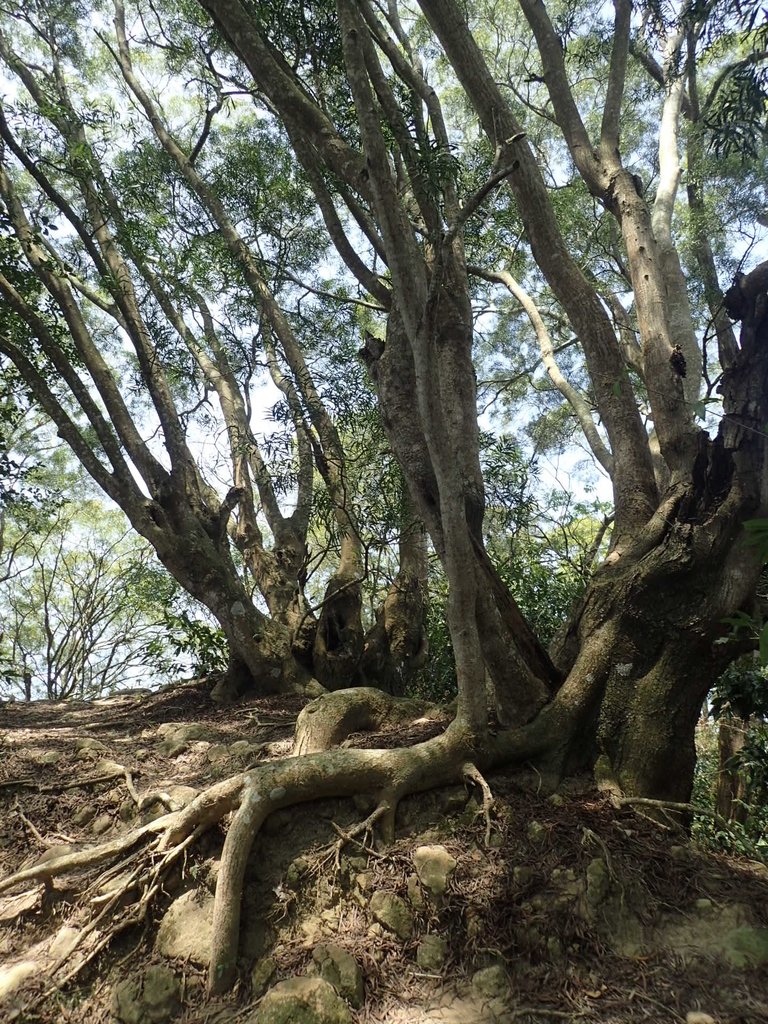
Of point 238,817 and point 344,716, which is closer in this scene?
point 238,817

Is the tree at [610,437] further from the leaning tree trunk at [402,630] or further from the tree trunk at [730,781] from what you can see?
the leaning tree trunk at [402,630]

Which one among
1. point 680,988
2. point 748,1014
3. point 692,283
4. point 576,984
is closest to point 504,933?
point 576,984

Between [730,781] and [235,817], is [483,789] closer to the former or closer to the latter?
[235,817]

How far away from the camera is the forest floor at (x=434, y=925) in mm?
2531

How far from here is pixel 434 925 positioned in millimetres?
2867

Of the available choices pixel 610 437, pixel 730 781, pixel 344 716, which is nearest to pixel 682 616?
pixel 610 437

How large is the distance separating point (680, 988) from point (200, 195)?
27.9ft

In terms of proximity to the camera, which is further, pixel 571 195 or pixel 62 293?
pixel 571 195

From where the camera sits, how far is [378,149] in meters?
3.21

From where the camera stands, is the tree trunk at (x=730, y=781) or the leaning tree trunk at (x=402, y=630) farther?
the leaning tree trunk at (x=402, y=630)

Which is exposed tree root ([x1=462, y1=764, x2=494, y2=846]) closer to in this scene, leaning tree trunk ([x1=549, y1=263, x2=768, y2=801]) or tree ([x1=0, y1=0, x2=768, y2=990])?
tree ([x1=0, y1=0, x2=768, y2=990])

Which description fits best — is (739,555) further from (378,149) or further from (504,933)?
(378,149)

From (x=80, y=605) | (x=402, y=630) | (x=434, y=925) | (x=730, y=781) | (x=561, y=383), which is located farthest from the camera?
(x=80, y=605)

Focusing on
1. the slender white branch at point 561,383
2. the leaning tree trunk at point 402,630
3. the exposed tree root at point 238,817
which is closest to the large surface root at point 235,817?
the exposed tree root at point 238,817
